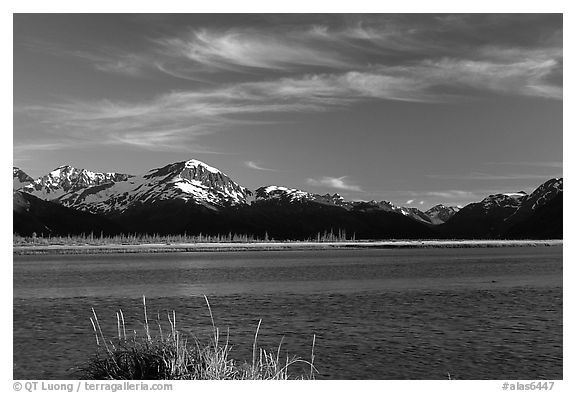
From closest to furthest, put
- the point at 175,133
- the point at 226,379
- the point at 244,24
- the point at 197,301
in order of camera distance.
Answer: the point at 226,379, the point at 244,24, the point at 175,133, the point at 197,301

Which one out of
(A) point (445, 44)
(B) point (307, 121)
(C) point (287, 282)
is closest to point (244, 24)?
(B) point (307, 121)

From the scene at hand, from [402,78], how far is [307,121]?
4.78 m

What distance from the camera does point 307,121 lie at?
3212 centimetres

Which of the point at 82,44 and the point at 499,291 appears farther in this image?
the point at 499,291

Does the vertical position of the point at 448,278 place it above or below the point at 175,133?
below

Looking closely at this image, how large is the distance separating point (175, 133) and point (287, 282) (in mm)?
33027

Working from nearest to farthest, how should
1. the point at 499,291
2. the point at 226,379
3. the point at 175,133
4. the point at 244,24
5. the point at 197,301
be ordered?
the point at 226,379, the point at 244,24, the point at 175,133, the point at 197,301, the point at 499,291

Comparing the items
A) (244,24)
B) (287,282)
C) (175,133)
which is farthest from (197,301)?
(244,24)
